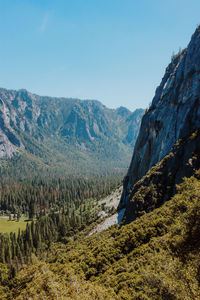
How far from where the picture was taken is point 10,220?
13062 centimetres

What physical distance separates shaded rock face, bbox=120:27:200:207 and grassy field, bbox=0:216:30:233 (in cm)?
7141

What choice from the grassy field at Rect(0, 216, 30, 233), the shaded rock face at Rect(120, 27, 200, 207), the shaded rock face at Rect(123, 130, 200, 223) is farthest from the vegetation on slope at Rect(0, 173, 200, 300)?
the grassy field at Rect(0, 216, 30, 233)

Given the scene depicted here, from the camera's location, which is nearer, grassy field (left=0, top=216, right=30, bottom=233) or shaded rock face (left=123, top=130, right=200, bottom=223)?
shaded rock face (left=123, top=130, right=200, bottom=223)

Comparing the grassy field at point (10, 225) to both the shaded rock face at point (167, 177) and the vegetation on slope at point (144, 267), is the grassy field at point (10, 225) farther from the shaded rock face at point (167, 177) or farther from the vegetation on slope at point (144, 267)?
the shaded rock face at point (167, 177)

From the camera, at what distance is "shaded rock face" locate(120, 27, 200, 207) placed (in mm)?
63625

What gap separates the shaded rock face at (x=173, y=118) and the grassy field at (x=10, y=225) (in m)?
71.4

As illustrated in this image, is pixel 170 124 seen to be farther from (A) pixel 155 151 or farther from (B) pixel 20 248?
(B) pixel 20 248

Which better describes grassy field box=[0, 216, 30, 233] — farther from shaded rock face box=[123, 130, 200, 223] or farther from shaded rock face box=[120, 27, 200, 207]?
shaded rock face box=[123, 130, 200, 223]

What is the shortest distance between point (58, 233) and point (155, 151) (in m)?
65.7

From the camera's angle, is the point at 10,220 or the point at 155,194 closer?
the point at 155,194

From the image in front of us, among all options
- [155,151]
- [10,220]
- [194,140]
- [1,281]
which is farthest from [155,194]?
[10,220]

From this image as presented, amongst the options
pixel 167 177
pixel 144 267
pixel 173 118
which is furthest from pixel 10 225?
pixel 144 267

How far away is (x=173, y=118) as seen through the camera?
75562mm

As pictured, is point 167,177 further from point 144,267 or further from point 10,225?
point 10,225
